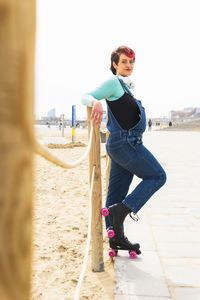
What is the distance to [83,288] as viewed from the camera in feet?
8.66

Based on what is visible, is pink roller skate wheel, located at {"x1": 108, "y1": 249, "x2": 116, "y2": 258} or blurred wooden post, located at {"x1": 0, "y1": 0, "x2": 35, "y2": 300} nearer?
blurred wooden post, located at {"x1": 0, "y1": 0, "x2": 35, "y2": 300}

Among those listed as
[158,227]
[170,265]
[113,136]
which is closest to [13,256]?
[113,136]

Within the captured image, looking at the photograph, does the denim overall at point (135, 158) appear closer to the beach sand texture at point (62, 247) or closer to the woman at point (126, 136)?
the woman at point (126, 136)

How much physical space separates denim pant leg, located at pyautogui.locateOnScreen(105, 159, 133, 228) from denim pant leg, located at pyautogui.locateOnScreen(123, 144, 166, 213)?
0.22 metres

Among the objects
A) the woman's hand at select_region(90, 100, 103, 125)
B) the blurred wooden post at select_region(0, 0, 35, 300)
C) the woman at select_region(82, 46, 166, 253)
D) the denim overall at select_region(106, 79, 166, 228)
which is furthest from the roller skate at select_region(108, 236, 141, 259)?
the blurred wooden post at select_region(0, 0, 35, 300)

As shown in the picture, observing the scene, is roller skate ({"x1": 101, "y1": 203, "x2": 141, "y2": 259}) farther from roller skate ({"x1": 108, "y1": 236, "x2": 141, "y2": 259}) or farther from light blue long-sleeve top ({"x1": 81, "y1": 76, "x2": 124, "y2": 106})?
light blue long-sleeve top ({"x1": 81, "y1": 76, "x2": 124, "y2": 106})

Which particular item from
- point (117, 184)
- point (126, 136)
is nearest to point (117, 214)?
point (117, 184)

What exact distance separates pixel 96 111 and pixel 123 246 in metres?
1.26

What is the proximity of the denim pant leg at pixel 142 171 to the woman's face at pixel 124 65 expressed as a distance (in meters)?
0.68

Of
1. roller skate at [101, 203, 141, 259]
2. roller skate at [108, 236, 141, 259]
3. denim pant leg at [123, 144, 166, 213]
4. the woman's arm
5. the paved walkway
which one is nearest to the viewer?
the paved walkway

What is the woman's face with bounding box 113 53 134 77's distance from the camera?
9.52 feet

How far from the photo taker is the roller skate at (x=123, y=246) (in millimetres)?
2967

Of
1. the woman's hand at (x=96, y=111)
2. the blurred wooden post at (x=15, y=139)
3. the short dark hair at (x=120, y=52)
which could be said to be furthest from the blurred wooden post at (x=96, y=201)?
the blurred wooden post at (x=15, y=139)

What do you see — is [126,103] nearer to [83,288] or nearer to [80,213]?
[83,288]
